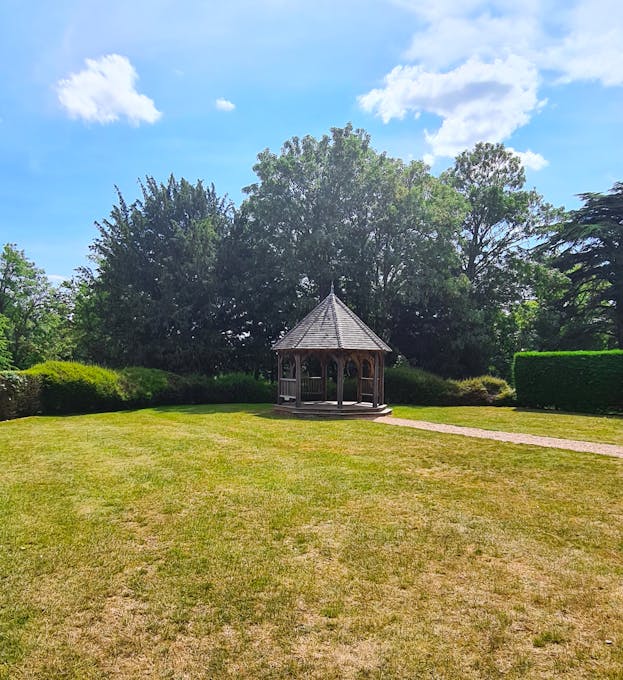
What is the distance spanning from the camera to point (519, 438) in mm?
10688

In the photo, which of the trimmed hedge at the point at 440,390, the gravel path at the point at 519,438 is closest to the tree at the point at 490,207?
the trimmed hedge at the point at 440,390

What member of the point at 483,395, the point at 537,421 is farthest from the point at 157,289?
the point at 537,421

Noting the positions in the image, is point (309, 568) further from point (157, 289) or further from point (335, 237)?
point (157, 289)

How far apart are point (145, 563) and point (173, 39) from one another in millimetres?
9507

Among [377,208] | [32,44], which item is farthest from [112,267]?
[32,44]

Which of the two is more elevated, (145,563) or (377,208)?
(377,208)

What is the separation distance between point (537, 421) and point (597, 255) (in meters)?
18.8

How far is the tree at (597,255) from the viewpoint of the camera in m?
26.9

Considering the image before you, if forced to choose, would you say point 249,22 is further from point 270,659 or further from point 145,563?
point 270,659

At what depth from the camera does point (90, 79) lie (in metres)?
8.33

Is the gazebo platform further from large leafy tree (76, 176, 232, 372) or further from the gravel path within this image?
large leafy tree (76, 176, 232, 372)

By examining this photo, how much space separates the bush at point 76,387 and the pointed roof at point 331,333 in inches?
250

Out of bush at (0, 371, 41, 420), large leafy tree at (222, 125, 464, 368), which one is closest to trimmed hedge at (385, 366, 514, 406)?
large leafy tree at (222, 125, 464, 368)

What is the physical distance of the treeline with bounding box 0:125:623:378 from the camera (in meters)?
24.8
